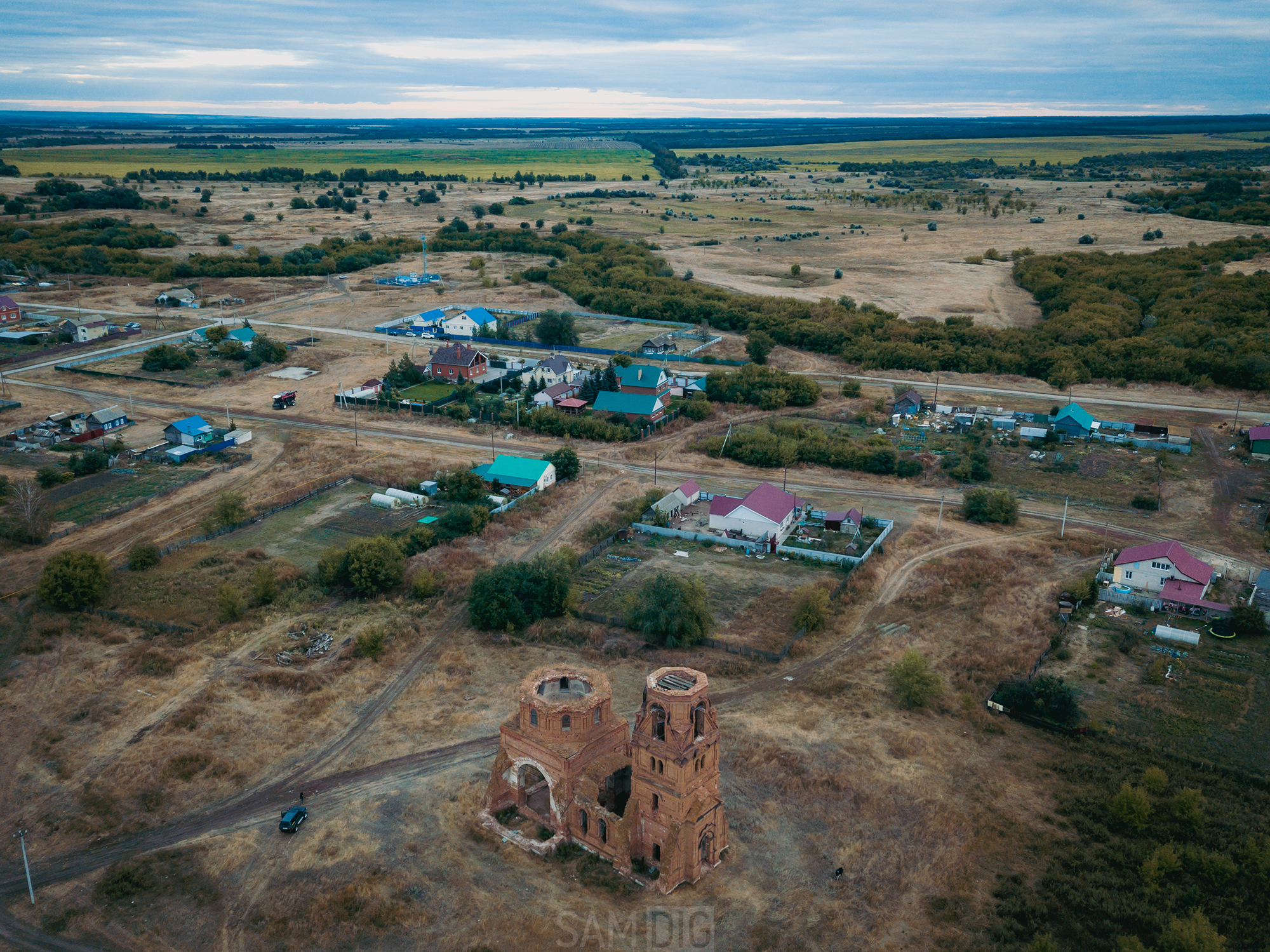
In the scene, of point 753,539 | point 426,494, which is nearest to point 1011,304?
point 753,539

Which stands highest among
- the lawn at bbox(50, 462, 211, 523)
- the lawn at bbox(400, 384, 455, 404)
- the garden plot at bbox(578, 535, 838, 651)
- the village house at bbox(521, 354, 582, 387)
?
the village house at bbox(521, 354, 582, 387)

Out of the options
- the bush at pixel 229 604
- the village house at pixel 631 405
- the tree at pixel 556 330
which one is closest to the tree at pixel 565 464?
the village house at pixel 631 405

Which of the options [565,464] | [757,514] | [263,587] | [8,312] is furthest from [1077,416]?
[8,312]

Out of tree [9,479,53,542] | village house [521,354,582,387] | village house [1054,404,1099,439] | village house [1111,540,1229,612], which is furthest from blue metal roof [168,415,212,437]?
village house [1054,404,1099,439]

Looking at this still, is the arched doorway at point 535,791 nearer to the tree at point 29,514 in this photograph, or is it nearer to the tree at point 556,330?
the tree at point 29,514

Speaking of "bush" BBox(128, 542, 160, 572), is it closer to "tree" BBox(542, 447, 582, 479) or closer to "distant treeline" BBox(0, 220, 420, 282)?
"tree" BBox(542, 447, 582, 479)
